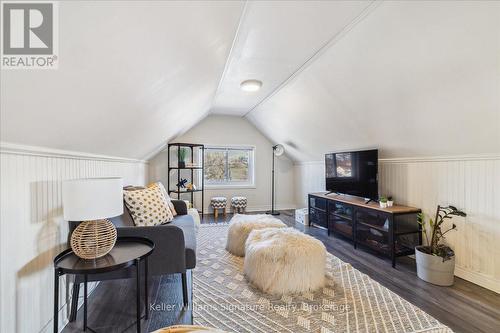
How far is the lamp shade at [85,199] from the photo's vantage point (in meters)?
1.30

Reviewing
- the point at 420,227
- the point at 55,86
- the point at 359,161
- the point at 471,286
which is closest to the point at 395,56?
the point at 359,161

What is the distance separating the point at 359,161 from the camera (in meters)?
3.27

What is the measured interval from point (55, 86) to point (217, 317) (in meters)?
1.76

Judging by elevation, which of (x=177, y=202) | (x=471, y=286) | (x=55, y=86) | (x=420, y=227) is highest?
(x=55, y=86)

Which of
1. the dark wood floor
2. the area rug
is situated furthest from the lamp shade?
the area rug

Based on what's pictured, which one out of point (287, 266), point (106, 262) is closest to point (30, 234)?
point (106, 262)

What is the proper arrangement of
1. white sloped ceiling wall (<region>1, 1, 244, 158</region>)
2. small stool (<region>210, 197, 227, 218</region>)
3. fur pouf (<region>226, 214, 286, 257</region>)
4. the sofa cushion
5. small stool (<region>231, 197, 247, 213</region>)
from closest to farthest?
white sloped ceiling wall (<region>1, 1, 244, 158</region>), the sofa cushion, fur pouf (<region>226, 214, 286, 257</region>), small stool (<region>210, 197, 227, 218</region>), small stool (<region>231, 197, 247, 213</region>)

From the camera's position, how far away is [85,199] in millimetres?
1309

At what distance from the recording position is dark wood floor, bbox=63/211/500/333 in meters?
1.63

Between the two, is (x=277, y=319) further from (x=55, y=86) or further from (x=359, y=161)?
Answer: (x=359, y=161)

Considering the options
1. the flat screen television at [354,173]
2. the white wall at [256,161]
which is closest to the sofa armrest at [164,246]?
the flat screen television at [354,173]

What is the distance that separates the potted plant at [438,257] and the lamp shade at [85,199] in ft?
9.23

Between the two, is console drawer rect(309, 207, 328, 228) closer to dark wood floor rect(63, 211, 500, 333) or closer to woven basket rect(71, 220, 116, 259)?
dark wood floor rect(63, 211, 500, 333)

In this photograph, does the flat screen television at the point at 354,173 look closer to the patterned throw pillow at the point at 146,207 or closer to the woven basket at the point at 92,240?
the patterned throw pillow at the point at 146,207
